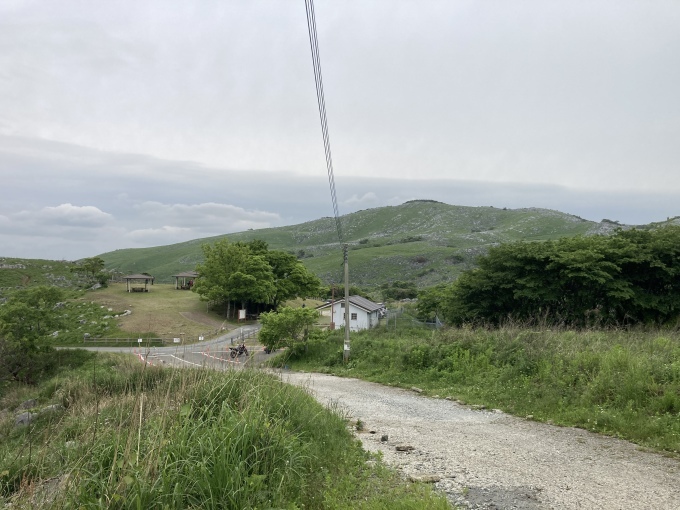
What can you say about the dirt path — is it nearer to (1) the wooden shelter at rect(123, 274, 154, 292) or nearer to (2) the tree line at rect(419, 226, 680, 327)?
(2) the tree line at rect(419, 226, 680, 327)

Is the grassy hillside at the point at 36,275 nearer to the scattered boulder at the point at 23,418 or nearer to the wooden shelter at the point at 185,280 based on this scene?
the wooden shelter at the point at 185,280

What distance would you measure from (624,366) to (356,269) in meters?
121

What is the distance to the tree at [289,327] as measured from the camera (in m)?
25.7

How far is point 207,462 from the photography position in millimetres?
4477

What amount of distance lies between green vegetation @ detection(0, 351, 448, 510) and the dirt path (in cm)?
83

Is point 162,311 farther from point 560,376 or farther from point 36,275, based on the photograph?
point 560,376

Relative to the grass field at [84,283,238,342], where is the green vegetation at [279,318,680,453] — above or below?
above

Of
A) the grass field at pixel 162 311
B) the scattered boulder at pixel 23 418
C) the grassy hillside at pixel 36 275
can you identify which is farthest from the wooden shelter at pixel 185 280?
the scattered boulder at pixel 23 418

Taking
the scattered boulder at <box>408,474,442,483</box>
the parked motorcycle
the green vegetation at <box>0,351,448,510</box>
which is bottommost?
the parked motorcycle

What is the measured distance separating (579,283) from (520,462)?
22.9 m

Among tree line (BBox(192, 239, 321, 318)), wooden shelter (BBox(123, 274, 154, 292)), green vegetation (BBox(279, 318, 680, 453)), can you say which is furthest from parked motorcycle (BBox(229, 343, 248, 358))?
wooden shelter (BBox(123, 274, 154, 292))

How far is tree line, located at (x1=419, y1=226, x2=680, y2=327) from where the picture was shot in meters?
25.7

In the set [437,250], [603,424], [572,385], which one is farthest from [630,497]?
[437,250]

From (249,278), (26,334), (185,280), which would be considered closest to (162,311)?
(249,278)
